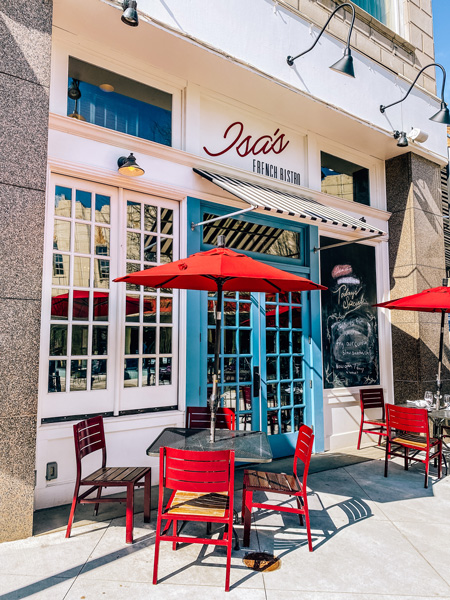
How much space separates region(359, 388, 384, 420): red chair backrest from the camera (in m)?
7.25

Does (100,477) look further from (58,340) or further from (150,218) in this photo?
(150,218)

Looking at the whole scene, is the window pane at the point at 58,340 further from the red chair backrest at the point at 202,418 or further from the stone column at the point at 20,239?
the red chair backrest at the point at 202,418

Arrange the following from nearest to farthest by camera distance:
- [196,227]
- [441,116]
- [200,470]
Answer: [200,470] < [196,227] < [441,116]

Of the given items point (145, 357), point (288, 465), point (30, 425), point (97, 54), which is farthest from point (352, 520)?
point (97, 54)

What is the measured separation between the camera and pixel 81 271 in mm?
4945

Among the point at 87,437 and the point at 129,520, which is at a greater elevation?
the point at 87,437

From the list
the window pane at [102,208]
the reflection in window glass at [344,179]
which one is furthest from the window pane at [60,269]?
the reflection in window glass at [344,179]

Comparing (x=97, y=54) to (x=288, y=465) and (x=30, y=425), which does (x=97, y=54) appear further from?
(x=288, y=465)

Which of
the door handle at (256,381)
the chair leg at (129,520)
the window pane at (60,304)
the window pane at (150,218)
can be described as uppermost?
the window pane at (150,218)

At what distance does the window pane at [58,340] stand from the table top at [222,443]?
146 centimetres

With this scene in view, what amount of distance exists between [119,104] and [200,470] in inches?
177

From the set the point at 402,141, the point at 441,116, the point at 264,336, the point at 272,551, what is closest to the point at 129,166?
the point at 264,336

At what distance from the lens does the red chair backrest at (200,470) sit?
10.3ft

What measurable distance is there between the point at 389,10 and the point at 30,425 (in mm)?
10102
